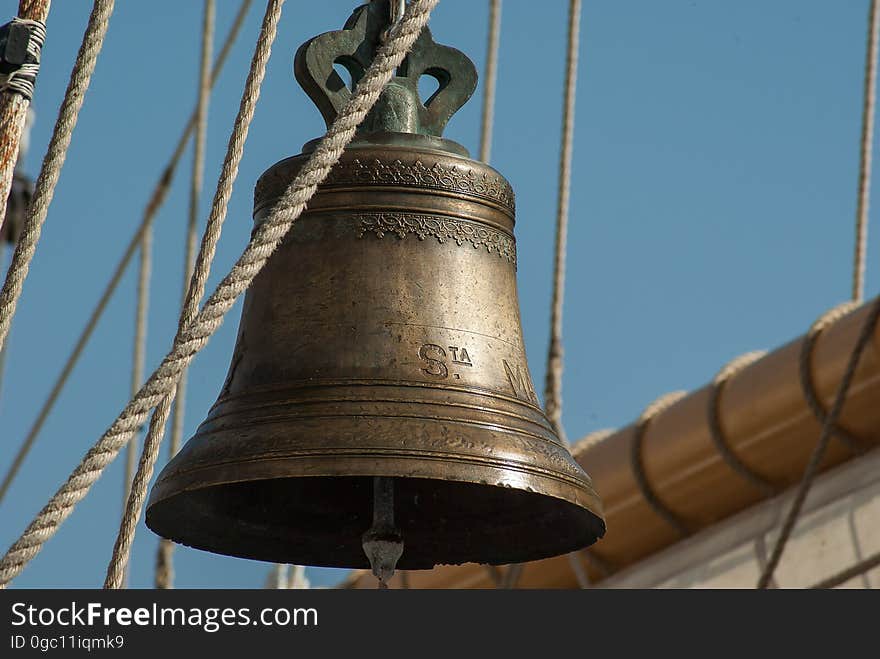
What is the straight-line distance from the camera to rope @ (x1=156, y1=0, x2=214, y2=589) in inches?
181

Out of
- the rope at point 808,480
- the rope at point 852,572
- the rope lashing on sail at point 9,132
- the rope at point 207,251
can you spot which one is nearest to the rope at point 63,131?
the rope lashing on sail at point 9,132

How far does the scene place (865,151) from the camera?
4875 mm

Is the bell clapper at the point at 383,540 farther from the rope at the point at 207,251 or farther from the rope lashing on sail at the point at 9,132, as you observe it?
the rope lashing on sail at the point at 9,132

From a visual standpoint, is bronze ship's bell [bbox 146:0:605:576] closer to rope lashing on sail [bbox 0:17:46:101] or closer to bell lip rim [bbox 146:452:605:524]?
bell lip rim [bbox 146:452:605:524]

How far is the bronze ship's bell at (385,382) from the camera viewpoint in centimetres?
253

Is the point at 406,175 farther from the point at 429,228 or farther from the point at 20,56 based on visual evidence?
the point at 20,56

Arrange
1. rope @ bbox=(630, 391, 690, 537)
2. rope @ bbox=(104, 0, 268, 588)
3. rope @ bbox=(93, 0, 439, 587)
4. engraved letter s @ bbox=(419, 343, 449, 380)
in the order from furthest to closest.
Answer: rope @ bbox=(630, 391, 690, 537) → engraved letter s @ bbox=(419, 343, 449, 380) → rope @ bbox=(104, 0, 268, 588) → rope @ bbox=(93, 0, 439, 587)

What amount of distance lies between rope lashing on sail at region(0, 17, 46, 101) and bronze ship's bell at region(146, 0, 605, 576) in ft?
1.05

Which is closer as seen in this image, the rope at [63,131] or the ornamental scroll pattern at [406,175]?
the rope at [63,131]

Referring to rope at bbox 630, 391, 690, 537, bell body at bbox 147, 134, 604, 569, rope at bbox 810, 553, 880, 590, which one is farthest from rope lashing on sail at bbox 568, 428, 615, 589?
bell body at bbox 147, 134, 604, 569

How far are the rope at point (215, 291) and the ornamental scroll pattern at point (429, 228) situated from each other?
0.24m

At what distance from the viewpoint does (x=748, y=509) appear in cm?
535
